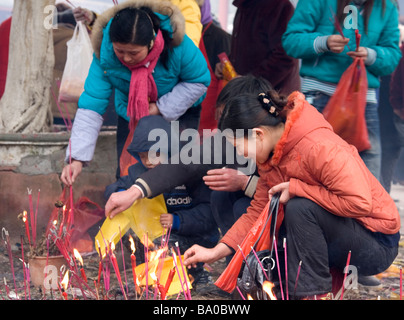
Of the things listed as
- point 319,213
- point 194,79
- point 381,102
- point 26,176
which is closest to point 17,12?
point 26,176

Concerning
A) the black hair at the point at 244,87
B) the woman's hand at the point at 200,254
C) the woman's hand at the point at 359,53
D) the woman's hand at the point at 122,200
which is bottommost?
the woman's hand at the point at 200,254

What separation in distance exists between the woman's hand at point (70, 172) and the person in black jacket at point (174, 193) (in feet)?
0.73

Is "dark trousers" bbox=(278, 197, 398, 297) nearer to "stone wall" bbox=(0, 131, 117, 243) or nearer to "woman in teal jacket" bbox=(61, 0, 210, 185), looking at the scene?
"woman in teal jacket" bbox=(61, 0, 210, 185)

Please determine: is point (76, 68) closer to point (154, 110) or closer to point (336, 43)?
point (154, 110)

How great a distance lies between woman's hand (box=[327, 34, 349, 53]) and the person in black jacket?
98 cm

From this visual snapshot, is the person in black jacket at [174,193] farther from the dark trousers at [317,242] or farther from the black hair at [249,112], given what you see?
the dark trousers at [317,242]

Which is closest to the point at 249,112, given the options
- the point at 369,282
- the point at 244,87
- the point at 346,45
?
the point at 244,87

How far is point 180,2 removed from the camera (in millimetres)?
3836

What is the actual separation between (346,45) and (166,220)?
1.41 m

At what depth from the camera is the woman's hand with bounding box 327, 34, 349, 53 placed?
3.27 m

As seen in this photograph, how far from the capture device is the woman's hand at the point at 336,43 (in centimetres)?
327

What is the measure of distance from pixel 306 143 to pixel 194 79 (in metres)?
1.13

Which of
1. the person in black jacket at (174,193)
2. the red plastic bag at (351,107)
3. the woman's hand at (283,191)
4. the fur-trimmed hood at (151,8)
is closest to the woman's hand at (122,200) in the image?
the person in black jacket at (174,193)
